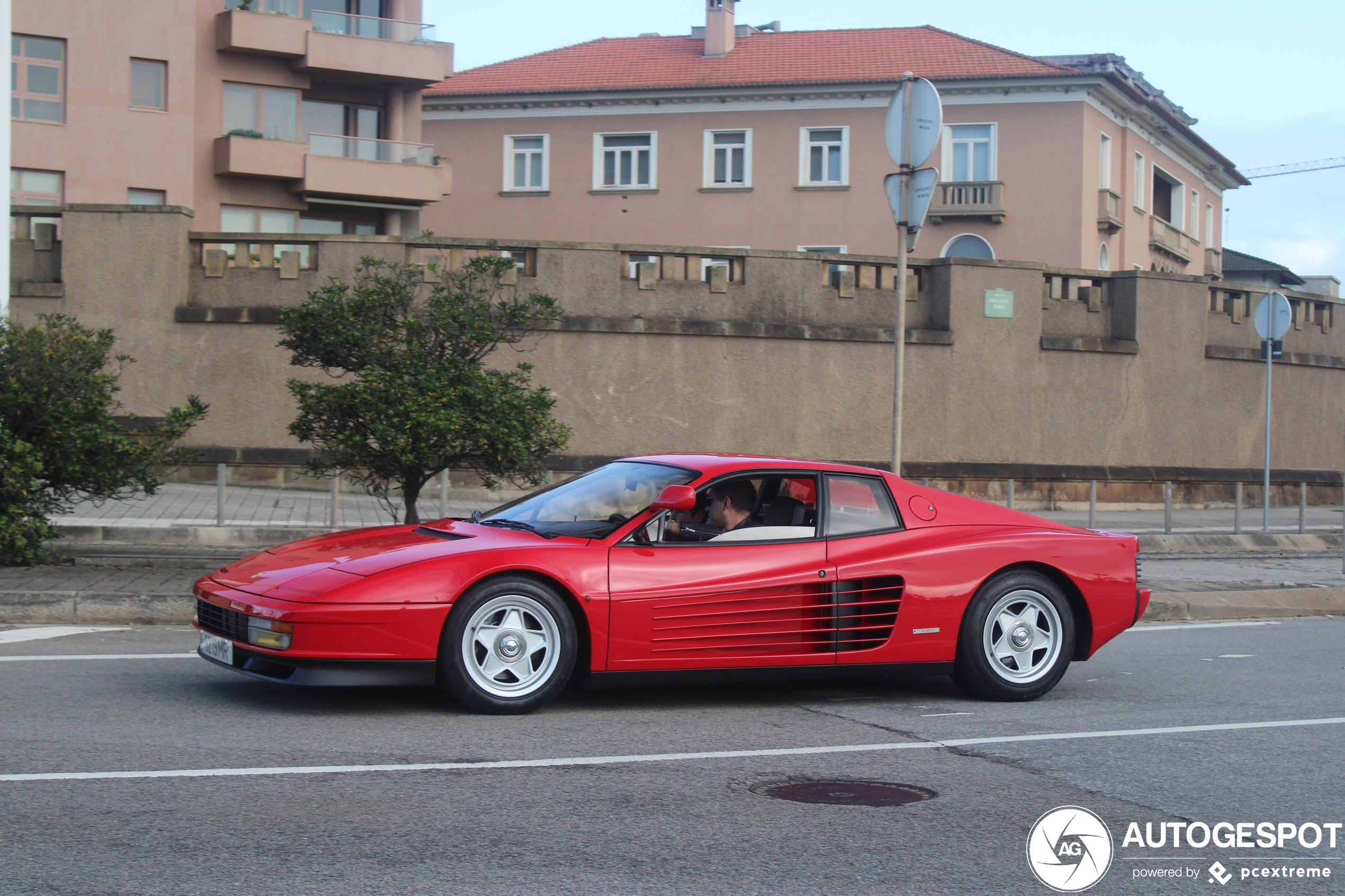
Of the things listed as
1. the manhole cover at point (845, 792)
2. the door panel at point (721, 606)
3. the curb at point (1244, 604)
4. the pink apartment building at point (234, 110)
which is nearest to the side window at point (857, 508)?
the door panel at point (721, 606)

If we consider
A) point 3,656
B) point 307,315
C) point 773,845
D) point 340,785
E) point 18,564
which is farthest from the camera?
point 307,315

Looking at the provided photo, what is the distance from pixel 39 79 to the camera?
106 feet

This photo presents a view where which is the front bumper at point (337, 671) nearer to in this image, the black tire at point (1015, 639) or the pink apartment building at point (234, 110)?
the black tire at point (1015, 639)

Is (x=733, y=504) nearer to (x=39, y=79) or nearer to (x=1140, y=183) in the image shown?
(x=39, y=79)

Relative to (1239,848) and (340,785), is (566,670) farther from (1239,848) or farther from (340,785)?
(1239,848)

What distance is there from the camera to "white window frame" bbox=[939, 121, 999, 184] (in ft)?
123

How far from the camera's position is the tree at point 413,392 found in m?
11.0

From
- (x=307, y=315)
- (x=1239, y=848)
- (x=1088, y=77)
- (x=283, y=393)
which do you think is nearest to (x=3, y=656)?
(x=307, y=315)

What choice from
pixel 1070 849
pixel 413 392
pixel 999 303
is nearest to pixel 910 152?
pixel 413 392

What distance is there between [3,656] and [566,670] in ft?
11.7

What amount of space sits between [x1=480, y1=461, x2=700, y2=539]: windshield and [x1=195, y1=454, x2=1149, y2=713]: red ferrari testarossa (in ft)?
0.05

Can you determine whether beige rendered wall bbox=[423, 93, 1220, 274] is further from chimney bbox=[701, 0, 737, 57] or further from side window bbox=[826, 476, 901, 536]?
side window bbox=[826, 476, 901, 536]

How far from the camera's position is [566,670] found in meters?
6.39

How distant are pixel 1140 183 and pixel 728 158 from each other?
13186mm
